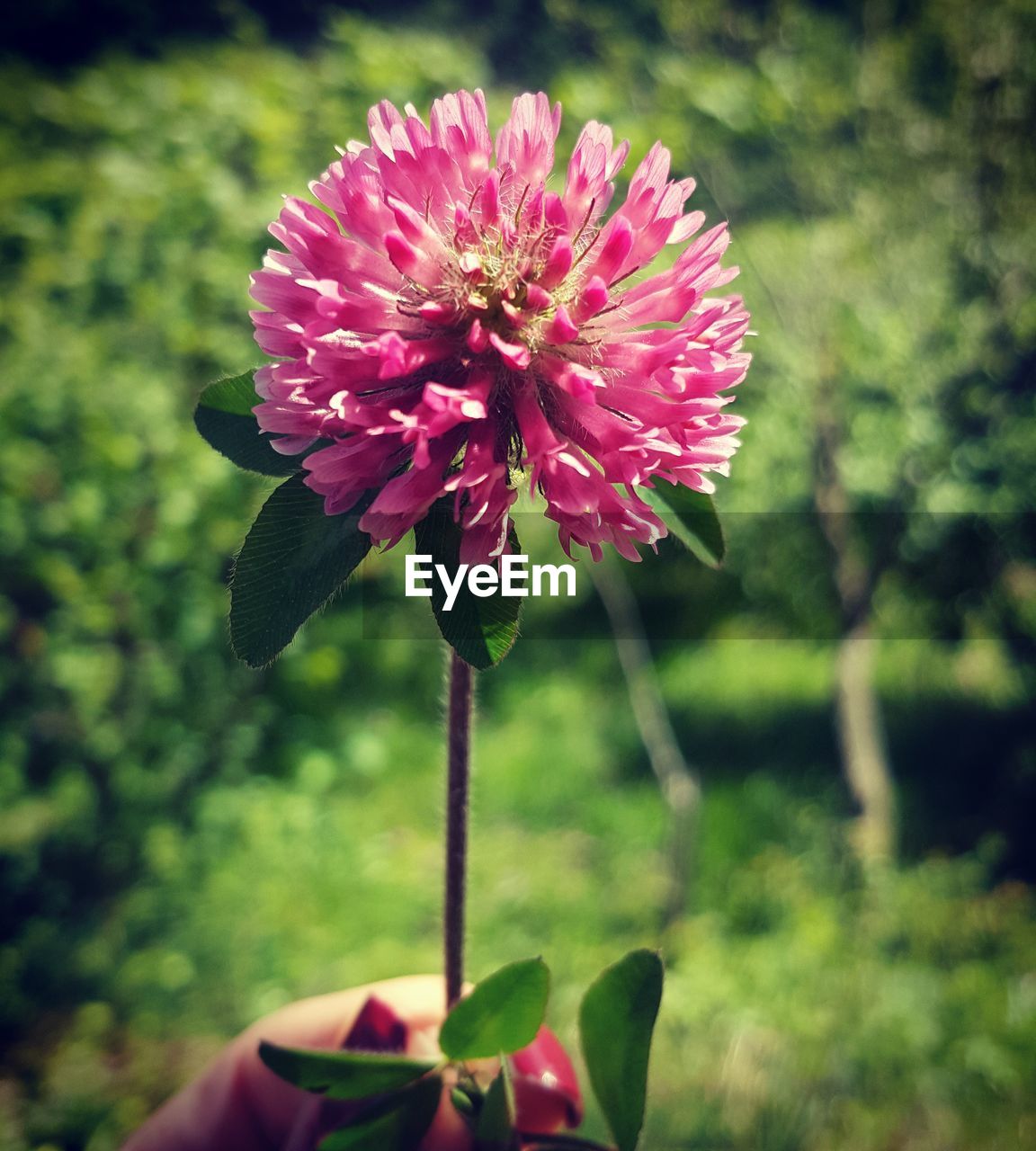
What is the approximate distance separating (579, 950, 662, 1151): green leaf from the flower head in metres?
0.23

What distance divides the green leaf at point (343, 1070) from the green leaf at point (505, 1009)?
38mm

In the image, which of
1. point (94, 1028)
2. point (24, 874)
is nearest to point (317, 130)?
point (24, 874)

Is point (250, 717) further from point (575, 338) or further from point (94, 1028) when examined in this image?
point (575, 338)

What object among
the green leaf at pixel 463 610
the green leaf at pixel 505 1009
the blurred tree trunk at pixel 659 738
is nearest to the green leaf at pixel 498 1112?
the green leaf at pixel 505 1009

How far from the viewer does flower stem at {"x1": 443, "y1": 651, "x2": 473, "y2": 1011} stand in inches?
21.1

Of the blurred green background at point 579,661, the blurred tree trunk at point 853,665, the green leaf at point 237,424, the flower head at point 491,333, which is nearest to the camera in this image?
the flower head at point 491,333

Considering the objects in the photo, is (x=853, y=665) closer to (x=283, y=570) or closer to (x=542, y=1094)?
(x=542, y=1094)

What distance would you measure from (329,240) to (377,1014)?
491 millimetres

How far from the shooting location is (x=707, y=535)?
624 millimetres

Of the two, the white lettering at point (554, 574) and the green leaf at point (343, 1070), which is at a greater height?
the white lettering at point (554, 574)

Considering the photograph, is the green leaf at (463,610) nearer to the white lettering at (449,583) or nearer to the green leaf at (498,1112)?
the white lettering at (449,583)

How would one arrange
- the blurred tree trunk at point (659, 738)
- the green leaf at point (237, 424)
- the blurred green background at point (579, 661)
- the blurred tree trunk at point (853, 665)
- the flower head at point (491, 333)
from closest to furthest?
the flower head at point (491, 333) → the green leaf at point (237, 424) → the blurred green background at point (579, 661) → the blurred tree trunk at point (659, 738) → the blurred tree trunk at point (853, 665)

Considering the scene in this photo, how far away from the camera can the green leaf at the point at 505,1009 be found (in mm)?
550

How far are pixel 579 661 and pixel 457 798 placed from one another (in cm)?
276
